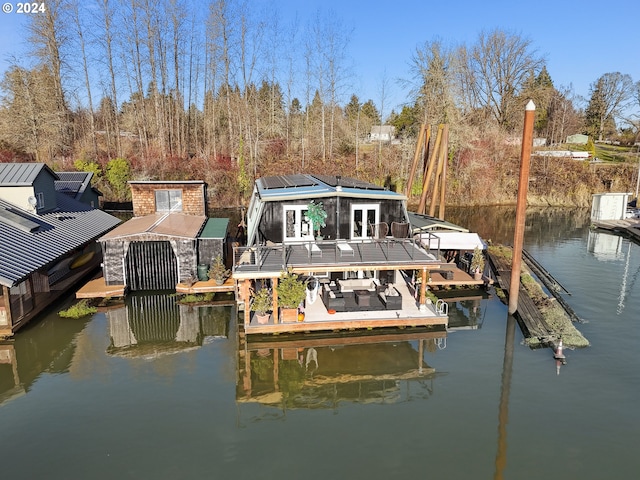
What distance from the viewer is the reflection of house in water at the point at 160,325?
52.0 ft

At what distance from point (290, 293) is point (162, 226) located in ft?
31.4

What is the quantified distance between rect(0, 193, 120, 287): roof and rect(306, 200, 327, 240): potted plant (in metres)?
10.3

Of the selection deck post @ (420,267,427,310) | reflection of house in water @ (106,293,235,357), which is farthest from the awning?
reflection of house in water @ (106,293,235,357)

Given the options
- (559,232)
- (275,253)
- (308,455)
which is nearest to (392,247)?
(275,253)

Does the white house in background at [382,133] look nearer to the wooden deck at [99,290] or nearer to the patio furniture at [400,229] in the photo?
the patio furniture at [400,229]

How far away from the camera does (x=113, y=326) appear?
17.4 metres

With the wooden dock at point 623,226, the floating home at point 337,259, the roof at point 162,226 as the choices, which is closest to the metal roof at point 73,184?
the roof at point 162,226

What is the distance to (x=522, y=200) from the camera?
1667 centimetres

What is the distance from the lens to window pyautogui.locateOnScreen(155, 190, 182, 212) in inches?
989

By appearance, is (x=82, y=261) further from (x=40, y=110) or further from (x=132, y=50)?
(x=132, y=50)

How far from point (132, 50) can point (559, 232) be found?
45216mm

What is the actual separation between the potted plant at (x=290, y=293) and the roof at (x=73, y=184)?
63.7 feet

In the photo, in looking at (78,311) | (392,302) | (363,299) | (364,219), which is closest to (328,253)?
(363,299)

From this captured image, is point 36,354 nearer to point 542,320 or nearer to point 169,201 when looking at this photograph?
point 169,201
